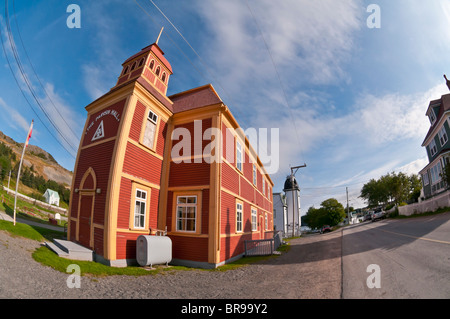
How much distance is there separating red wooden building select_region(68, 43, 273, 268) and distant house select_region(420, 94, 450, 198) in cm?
2814

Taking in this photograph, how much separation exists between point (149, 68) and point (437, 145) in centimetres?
3807

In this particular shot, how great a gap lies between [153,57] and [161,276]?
40.5ft

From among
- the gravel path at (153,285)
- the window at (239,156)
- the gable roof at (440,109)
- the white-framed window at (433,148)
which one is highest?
the gable roof at (440,109)

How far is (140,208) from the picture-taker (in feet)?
30.6

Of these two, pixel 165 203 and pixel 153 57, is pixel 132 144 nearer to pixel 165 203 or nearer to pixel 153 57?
pixel 165 203

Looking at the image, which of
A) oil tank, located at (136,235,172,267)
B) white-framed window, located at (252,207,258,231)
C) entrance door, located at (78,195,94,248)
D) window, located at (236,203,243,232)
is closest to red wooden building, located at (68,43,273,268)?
entrance door, located at (78,195,94,248)

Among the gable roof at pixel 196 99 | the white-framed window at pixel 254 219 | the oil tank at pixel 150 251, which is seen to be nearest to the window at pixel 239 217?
the white-framed window at pixel 254 219

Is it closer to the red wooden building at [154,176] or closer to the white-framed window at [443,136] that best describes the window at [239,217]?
the red wooden building at [154,176]

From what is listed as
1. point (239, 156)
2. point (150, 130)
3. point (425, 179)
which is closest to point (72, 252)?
point (150, 130)

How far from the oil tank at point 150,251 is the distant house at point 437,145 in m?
31.0

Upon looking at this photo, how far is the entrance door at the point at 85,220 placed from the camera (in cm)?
888

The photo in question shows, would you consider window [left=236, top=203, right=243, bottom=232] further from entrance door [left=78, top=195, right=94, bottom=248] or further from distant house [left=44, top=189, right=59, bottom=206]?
distant house [left=44, top=189, right=59, bottom=206]
